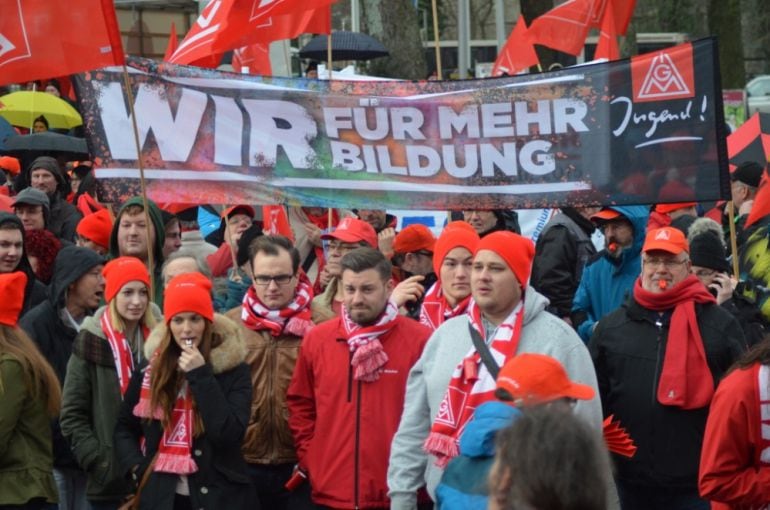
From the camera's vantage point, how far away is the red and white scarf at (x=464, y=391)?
5910mm

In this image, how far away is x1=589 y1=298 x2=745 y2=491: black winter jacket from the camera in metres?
6.92

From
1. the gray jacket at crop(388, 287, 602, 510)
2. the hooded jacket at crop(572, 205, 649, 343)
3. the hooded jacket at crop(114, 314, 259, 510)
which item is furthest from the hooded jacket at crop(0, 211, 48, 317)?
the hooded jacket at crop(572, 205, 649, 343)

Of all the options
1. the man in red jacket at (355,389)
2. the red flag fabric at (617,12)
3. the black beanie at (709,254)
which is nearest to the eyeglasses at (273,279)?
the man in red jacket at (355,389)

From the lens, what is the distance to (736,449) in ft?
18.2

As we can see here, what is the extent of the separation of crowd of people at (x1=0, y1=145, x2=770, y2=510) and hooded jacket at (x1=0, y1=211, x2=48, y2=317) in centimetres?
65

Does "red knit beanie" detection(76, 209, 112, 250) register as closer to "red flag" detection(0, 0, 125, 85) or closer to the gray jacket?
"red flag" detection(0, 0, 125, 85)

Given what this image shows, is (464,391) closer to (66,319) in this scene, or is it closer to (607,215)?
(66,319)

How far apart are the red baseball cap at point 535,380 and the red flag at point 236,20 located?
478 cm

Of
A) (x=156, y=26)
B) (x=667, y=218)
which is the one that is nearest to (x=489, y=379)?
→ (x=667, y=218)

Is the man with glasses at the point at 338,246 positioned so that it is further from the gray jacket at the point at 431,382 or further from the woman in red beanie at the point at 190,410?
the gray jacket at the point at 431,382

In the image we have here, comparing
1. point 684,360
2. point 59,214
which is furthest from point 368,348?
point 59,214

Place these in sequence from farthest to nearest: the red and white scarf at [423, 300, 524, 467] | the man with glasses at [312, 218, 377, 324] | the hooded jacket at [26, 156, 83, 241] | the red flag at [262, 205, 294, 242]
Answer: the hooded jacket at [26, 156, 83, 241] → the red flag at [262, 205, 294, 242] → the man with glasses at [312, 218, 377, 324] → the red and white scarf at [423, 300, 524, 467]

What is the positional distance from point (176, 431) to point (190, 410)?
0.11 meters

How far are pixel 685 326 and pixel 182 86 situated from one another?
3.10m
